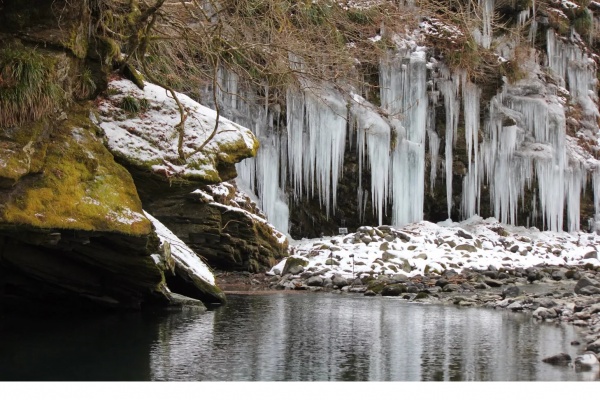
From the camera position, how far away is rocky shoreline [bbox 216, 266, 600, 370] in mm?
8914

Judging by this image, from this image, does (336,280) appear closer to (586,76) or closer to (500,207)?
(500,207)

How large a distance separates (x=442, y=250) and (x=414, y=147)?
3.21 m

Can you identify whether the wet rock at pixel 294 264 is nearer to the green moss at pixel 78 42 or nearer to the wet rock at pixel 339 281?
the wet rock at pixel 339 281

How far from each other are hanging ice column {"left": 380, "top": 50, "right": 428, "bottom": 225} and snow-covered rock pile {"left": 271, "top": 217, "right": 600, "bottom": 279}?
639mm

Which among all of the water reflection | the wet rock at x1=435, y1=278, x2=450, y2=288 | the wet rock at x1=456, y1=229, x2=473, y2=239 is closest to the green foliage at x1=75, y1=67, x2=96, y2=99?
the water reflection

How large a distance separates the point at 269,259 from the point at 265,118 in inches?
191

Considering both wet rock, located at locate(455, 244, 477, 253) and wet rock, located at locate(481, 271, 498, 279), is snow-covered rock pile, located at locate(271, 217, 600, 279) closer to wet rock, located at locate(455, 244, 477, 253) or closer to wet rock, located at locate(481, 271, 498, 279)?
wet rock, located at locate(455, 244, 477, 253)

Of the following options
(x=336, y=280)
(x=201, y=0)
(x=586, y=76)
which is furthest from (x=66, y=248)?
(x=586, y=76)

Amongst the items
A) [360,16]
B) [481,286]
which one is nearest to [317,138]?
[360,16]

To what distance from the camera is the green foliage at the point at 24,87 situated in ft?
22.4

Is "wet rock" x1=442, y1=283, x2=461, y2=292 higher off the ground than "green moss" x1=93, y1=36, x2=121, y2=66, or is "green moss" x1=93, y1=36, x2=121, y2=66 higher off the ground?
"green moss" x1=93, y1=36, x2=121, y2=66

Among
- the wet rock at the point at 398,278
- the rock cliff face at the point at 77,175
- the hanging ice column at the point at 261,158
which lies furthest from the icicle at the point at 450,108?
the rock cliff face at the point at 77,175

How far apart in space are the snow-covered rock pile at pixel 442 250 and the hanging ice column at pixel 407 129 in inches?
25.2

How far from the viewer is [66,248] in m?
7.78
